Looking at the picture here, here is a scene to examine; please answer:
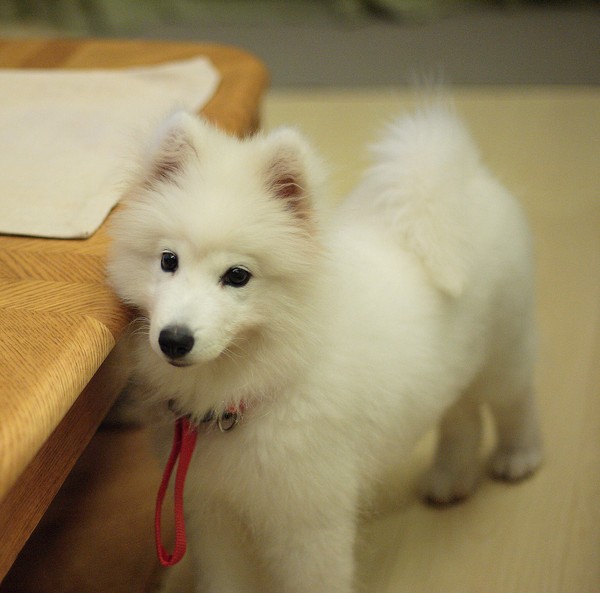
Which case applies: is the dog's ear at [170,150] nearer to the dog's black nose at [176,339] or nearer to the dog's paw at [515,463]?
the dog's black nose at [176,339]

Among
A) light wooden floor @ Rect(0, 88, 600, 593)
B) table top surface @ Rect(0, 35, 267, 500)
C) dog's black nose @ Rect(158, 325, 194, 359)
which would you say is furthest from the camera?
light wooden floor @ Rect(0, 88, 600, 593)

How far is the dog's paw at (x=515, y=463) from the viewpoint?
174cm

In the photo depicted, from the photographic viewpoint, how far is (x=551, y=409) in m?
1.92

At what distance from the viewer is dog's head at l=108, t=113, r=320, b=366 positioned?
3.11 ft

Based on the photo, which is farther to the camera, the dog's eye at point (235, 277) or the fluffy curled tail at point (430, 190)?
the fluffy curled tail at point (430, 190)

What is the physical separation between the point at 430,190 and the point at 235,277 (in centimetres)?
→ 46

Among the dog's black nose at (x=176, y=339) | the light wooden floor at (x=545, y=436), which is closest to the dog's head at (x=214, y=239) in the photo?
the dog's black nose at (x=176, y=339)

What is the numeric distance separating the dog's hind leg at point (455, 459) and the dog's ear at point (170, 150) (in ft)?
2.89

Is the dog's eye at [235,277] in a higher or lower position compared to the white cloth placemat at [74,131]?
lower

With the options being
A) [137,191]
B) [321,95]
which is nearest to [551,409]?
[137,191]

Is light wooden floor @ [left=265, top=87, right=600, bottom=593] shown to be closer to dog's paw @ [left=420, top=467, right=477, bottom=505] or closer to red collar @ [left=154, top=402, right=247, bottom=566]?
dog's paw @ [left=420, top=467, right=477, bottom=505]

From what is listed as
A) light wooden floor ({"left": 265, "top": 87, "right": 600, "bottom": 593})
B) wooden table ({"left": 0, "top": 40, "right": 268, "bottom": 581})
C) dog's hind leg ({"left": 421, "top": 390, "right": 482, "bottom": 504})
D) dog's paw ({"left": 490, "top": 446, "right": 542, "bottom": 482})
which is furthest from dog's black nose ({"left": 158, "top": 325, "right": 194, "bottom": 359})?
dog's paw ({"left": 490, "top": 446, "right": 542, "bottom": 482})

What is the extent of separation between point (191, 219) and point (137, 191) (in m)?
0.15

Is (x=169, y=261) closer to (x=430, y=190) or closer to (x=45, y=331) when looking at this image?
(x=45, y=331)
